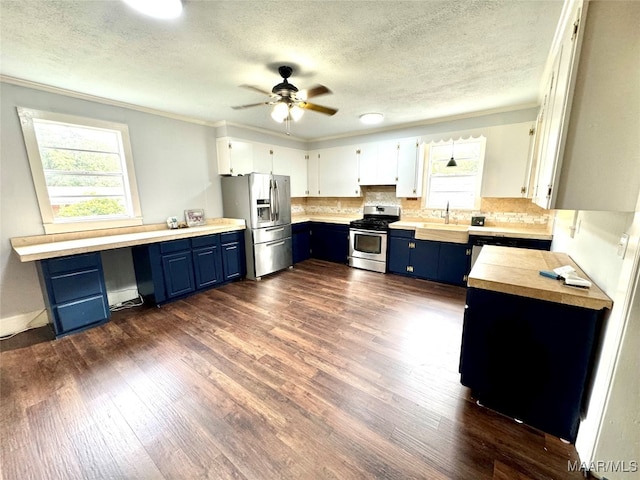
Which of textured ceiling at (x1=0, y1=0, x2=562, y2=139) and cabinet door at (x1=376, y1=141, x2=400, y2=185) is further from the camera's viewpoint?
cabinet door at (x1=376, y1=141, x2=400, y2=185)

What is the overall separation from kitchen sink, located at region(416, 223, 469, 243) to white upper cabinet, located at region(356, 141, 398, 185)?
3.42ft

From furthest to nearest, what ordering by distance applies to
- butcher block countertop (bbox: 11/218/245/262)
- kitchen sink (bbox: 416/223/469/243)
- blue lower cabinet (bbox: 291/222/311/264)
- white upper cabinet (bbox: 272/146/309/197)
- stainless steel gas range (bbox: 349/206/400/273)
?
blue lower cabinet (bbox: 291/222/311/264)
white upper cabinet (bbox: 272/146/309/197)
stainless steel gas range (bbox: 349/206/400/273)
kitchen sink (bbox: 416/223/469/243)
butcher block countertop (bbox: 11/218/245/262)

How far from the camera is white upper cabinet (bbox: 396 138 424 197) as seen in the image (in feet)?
13.8

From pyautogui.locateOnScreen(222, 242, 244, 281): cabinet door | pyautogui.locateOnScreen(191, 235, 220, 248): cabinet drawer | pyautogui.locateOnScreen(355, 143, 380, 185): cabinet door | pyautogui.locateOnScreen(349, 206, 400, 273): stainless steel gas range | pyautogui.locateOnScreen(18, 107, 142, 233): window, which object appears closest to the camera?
pyautogui.locateOnScreen(18, 107, 142, 233): window

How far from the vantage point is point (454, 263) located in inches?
149

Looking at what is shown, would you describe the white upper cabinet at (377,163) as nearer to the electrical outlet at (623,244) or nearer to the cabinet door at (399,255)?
the cabinet door at (399,255)

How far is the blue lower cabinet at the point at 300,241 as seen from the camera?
501 centimetres

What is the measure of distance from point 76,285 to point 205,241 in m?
1.42

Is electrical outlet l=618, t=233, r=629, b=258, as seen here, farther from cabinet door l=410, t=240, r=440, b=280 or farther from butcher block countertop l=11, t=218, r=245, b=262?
butcher block countertop l=11, t=218, r=245, b=262

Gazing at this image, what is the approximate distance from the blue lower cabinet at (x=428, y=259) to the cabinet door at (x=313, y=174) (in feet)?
6.53

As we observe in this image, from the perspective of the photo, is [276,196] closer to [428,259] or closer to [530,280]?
[428,259]

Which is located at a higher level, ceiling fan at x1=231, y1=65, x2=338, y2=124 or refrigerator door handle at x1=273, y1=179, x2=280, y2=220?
ceiling fan at x1=231, y1=65, x2=338, y2=124

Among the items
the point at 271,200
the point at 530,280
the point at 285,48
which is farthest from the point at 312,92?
the point at 271,200

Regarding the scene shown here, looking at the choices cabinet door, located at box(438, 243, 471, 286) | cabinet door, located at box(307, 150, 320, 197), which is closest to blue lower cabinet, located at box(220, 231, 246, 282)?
cabinet door, located at box(307, 150, 320, 197)
